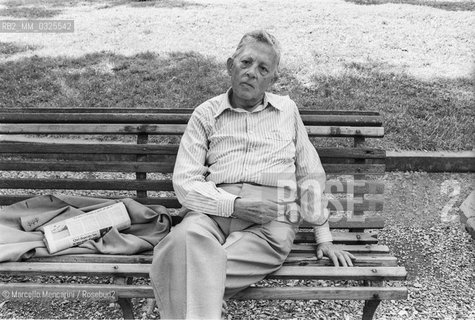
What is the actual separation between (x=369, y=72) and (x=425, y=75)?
0.74 meters

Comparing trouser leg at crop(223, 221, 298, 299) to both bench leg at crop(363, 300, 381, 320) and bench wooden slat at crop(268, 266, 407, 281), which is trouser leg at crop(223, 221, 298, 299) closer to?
bench wooden slat at crop(268, 266, 407, 281)

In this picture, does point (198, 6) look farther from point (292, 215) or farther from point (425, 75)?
point (292, 215)

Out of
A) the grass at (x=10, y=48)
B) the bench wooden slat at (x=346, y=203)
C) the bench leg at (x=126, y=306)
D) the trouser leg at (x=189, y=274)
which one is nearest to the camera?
the trouser leg at (x=189, y=274)

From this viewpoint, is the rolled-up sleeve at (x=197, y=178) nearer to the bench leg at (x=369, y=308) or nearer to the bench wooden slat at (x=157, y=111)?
the bench wooden slat at (x=157, y=111)

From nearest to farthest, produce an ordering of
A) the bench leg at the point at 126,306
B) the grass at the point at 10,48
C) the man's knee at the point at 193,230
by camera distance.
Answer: the man's knee at the point at 193,230
the bench leg at the point at 126,306
the grass at the point at 10,48

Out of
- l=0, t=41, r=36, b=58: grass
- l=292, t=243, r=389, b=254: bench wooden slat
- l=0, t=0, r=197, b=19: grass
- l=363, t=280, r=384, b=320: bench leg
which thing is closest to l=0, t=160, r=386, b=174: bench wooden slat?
l=292, t=243, r=389, b=254: bench wooden slat

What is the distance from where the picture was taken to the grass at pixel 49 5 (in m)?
9.30

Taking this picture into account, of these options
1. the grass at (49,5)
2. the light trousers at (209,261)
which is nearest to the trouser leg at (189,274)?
the light trousers at (209,261)

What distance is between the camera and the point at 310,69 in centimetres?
667

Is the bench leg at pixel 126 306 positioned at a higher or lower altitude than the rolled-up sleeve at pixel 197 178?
lower

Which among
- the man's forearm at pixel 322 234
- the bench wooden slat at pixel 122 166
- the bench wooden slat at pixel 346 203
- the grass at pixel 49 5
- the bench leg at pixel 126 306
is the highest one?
the grass at pixel 49 5

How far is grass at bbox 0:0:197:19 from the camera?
30.5 feet

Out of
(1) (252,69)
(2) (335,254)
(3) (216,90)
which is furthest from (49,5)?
(2) (335,254)

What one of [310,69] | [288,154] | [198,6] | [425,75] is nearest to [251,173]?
[288,154]
